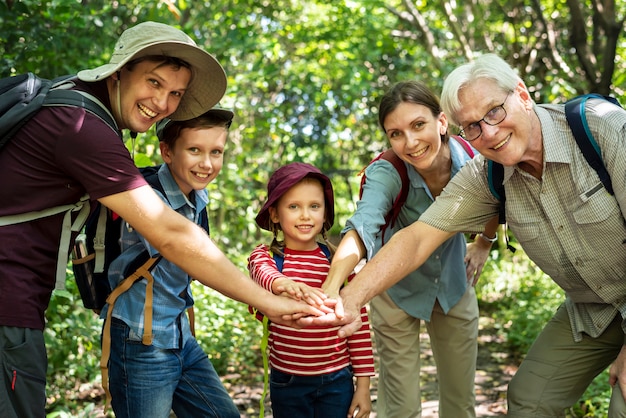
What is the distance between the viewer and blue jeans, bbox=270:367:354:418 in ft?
9.43

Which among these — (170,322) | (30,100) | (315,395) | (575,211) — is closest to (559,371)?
(575,211)

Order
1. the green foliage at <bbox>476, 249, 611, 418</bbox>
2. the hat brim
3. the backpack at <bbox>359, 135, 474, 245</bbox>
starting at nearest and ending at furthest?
the hat brim → the backpack at <bbox>359, 135, 474, 245</bbox> → the green foliage at <bbox>476, 249, 611, 418</bbox>

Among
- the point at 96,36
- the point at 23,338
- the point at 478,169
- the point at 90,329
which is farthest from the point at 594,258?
the point at 96,36

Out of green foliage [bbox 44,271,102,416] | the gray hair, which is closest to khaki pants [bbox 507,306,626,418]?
the gray hair

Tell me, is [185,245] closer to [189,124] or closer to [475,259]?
[189,124]

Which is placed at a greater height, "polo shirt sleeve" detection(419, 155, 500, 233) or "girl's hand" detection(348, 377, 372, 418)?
"polo shirt sleeve" detection(419, 155, 500, 233)

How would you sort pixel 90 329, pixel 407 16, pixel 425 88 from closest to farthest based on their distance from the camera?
pixel 425 88 < pixel 90 329 < pixel 407 16

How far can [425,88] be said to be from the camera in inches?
137

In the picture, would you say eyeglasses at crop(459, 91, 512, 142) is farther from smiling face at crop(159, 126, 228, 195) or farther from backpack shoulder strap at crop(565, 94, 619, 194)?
smiling face at crop(159, 126, 228, 195)

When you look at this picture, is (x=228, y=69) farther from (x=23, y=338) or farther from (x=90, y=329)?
(x=23, y=338)

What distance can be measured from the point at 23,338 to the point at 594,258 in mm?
2213

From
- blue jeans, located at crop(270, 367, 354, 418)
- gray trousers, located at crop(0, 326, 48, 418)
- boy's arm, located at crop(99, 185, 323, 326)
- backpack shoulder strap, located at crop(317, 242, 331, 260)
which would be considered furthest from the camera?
backpack shoulder strap, located at crop(317, 242, 331, 260)

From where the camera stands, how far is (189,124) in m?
2.94

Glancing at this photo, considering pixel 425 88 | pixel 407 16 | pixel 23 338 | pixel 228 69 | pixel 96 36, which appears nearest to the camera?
pixel 23 338
